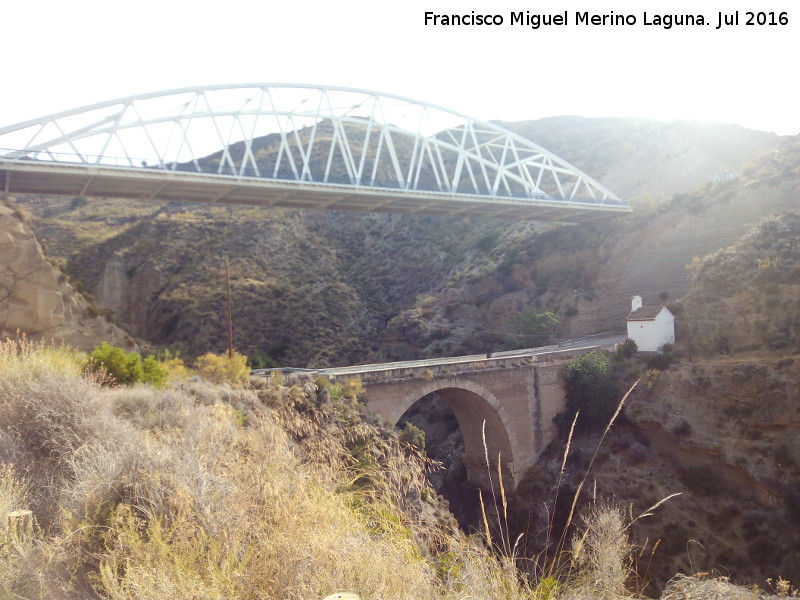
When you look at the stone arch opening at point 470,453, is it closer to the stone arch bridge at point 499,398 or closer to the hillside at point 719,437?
the stone arch bridge at point 499,398

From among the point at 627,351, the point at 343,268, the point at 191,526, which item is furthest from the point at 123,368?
the point at 343,268

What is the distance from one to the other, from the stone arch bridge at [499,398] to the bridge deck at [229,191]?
12.0 m

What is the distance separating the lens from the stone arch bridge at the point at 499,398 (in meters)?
24.4

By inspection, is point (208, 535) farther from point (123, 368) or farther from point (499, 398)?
point (499, 398)

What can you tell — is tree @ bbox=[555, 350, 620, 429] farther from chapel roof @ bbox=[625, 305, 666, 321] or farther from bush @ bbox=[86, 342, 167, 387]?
bush @ bbox=[86, 342, 167, 387]

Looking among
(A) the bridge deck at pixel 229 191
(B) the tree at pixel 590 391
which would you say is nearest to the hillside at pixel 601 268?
(A) the bridge deck at pixel 229 191

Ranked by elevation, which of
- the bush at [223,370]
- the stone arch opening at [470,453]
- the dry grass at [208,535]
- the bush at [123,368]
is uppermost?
the dry grass at [208,535]

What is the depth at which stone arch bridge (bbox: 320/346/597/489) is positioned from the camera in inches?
961

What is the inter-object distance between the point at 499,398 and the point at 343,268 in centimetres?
3146

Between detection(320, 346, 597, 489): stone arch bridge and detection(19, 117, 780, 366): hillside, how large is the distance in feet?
45.8

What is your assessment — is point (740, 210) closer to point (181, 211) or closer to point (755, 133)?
point (755, 133)

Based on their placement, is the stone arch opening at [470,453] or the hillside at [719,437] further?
the stone arch opening at [470,453]

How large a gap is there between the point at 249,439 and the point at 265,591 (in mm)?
3191

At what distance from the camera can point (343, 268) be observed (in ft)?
184
